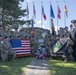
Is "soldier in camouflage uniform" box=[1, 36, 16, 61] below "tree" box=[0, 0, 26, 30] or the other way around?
below

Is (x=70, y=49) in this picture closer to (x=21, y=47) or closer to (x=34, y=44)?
(x=21, y=47)

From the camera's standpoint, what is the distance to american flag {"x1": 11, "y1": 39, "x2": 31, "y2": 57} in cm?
1587

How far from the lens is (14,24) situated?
109 feet

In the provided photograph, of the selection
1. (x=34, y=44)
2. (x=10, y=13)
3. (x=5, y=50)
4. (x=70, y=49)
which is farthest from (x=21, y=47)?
(x=10, y=13)

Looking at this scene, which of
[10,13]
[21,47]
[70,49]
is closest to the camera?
[70,49]

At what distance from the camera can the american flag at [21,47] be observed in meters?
15.9

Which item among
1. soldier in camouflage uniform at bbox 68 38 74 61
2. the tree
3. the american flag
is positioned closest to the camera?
soldier in camouflage uniform at bbox 68 38 74 61

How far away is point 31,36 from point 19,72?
28.0 feet

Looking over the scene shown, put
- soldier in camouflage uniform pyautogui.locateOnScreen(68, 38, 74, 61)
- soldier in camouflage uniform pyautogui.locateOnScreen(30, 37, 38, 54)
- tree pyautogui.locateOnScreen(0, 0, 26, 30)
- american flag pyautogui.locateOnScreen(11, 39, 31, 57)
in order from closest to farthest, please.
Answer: soldier in camouflage uniform pyautogui.locateOnScreen(68, 38, 74, 61) < american flag pyautogui.locateOnScreen(11, 39, 31, 57) < soldier in camouflage uniform pyautogui.locateOnScreen(30, 37, 38, 54) < tree pyautogui.locateOnScreen(0, 0, 26, 30)

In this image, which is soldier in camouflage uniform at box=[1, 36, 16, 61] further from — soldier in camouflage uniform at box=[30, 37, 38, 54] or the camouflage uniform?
soldier in camouflage uniform at box=[30, 37, 38, 54]

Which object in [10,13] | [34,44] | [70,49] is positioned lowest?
[70,49]

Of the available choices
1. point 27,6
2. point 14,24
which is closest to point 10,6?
point 14,24

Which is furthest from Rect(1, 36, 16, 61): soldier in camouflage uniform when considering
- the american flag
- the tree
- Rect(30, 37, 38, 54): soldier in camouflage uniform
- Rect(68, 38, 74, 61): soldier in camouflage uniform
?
the tree

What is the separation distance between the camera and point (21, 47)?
16.4 meters
